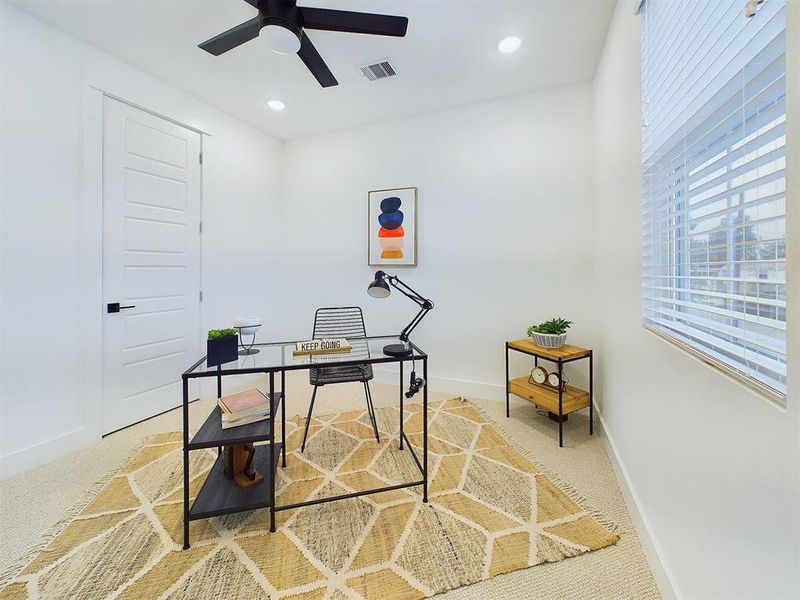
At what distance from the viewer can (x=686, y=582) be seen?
41.5 inches

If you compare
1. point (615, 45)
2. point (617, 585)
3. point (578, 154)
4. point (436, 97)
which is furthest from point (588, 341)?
point (436, 97)

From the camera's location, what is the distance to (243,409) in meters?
1.54

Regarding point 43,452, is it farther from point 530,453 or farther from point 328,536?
point 530,453

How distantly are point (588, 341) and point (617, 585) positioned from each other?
183 centimetres

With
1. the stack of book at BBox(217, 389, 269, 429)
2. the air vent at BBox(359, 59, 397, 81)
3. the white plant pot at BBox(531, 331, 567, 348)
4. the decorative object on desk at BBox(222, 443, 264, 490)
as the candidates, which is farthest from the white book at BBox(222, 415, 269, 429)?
the air vent at BBox(359, 59, 397, 81)

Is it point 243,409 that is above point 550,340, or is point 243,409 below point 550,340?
below

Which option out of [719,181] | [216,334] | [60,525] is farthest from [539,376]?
[60,525]

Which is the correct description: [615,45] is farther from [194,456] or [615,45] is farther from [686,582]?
[194,456]

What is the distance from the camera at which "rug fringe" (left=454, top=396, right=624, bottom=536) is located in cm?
153

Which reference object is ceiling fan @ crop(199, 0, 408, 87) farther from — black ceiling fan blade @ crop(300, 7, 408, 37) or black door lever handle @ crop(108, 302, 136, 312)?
black door lever handle @ crop(108, 302, 136, 312)

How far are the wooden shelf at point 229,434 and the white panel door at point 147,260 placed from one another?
161 cm

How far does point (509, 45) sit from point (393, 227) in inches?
67.1

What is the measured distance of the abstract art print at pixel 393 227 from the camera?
3.31 meters

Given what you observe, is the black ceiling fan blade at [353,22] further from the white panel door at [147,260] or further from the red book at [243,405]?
the red book at [243,405]
